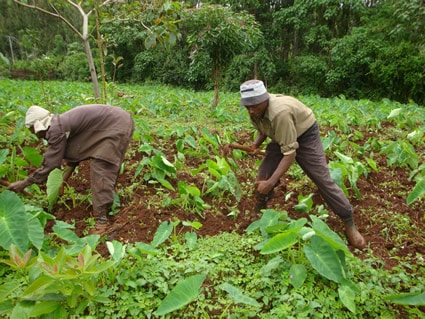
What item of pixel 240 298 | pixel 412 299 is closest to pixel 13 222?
pixel 240 298

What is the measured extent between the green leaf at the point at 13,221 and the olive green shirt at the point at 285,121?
65.7 inches

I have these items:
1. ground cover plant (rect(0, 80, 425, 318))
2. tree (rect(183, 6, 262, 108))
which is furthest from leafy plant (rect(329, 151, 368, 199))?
tree (rect(183, 6, 262, 108))

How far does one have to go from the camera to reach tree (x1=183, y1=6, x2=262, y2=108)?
20.1 feet

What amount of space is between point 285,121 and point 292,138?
0.13 m

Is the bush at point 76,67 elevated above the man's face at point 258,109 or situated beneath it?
situated beneath

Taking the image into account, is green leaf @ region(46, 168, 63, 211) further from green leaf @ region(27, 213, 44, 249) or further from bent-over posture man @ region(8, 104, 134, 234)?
green leaf @ region(27, 213, 44, 249)

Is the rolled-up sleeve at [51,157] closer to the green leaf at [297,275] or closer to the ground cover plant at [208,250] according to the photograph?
the ground cover plant at [208,250]

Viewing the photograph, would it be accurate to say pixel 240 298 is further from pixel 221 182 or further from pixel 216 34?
pixel 216 34

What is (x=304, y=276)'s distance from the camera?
1921 millimetres

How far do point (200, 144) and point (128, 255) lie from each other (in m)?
2.14

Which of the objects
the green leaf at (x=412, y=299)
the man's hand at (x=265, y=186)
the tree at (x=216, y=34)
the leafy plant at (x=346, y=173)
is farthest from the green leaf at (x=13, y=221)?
the tree at (x=216, y=34)

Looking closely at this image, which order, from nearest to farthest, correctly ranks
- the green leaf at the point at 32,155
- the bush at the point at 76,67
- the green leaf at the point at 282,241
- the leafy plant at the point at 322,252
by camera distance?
1. the leafy plant at the point at 322,252
2. the green leaf at the point at 282,241
3. the green leaf at the point at 32,155
4. the bush at the point at 76,67

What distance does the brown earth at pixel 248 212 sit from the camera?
8.38ft

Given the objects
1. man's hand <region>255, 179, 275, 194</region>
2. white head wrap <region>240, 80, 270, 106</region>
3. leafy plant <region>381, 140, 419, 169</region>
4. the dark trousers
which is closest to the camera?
white head wrap <region>240, 80, 270, 106</region>
